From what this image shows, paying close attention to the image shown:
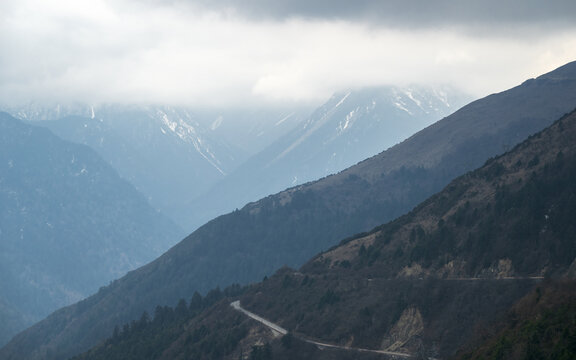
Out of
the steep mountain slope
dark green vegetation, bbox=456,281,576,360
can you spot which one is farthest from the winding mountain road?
dark green vegetation, bbox=456,281,576,360

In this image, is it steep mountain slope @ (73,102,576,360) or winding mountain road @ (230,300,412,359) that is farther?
winding mountain road @ (230,300,412,359)

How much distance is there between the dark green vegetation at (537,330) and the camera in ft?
292

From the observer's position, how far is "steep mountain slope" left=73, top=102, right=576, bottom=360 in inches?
4946

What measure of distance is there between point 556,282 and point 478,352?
18.2 meters

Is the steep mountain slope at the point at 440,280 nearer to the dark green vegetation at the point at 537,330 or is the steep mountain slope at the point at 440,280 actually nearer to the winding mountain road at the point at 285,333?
the dark green vegetation at the point at 537,330

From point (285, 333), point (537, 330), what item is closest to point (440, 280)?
point (285, 333)

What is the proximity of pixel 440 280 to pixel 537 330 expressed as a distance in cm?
4769

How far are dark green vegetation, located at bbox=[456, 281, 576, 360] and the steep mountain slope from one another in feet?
1.04

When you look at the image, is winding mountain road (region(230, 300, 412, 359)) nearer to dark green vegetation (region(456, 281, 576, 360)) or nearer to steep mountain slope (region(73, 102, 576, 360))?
steep mountain slope (region(73, 102, 576, 360))

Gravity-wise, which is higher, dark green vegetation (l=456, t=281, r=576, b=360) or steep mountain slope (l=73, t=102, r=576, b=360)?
steep mountain slope (l=73, t=102, r=576, b=360)

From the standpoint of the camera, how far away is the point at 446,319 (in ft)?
424

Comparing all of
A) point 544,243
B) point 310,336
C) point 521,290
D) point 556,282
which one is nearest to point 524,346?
point 556,282

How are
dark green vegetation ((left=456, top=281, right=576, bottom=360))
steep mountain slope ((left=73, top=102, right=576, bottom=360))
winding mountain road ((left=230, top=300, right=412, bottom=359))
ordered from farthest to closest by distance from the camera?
winding mountain road ((left=230, top=300, right=412, bottom=359)), steep mountain slope ((left=73, top=102, right=576, bottom=360)), dark green vegetation ((left=456, top=281, right=576, bottom=360))

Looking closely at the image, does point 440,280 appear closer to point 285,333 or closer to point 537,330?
point 285,333
